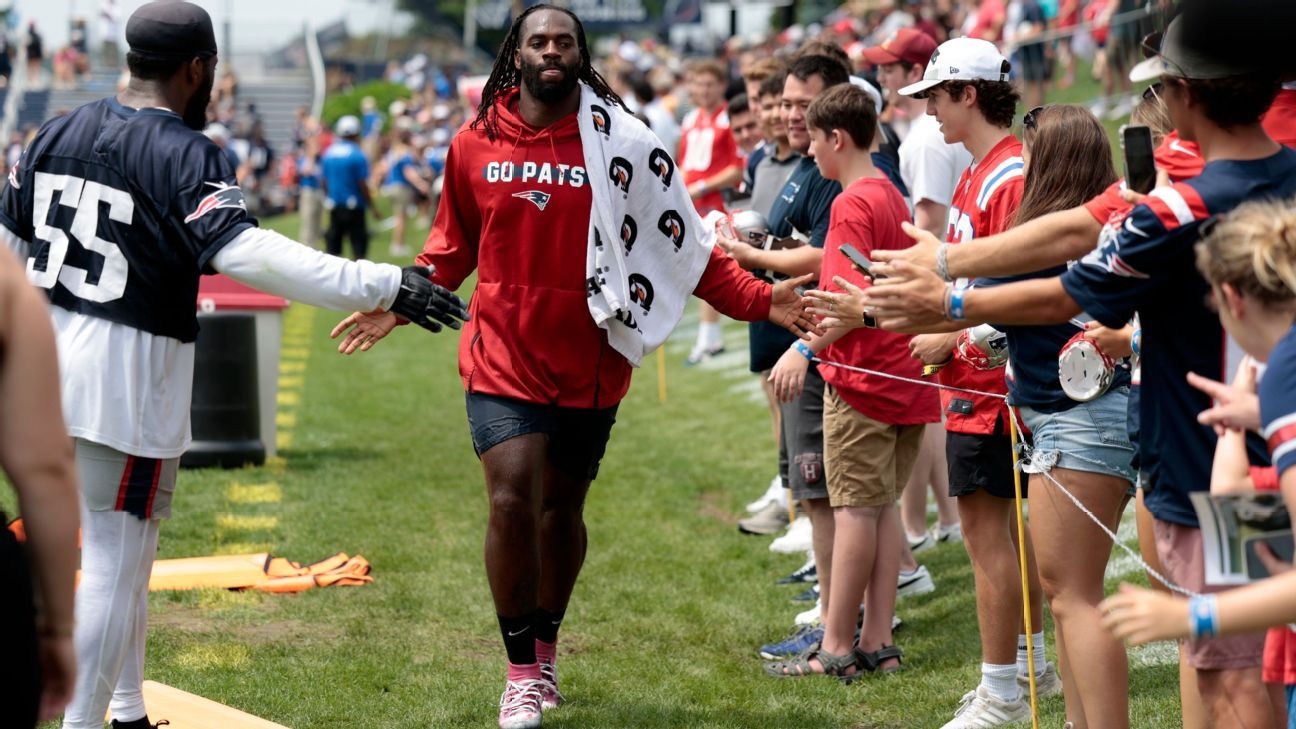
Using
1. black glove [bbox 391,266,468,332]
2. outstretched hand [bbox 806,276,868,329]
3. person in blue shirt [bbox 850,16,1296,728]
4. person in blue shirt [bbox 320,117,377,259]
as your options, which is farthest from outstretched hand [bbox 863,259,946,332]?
person in blue shirt [bbox 320,117,377,259]

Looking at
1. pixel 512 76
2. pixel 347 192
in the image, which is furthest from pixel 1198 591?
pixel 347 192

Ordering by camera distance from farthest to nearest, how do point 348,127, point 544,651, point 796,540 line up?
point 348,127, point 796,540, point 544,651

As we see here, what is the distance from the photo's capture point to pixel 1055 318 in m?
3.43

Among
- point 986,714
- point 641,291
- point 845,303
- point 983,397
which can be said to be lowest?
point 986,714

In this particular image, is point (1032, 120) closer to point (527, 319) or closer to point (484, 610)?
point (527, 319)

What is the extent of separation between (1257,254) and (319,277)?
2.39 meters

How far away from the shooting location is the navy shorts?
5.07 meters

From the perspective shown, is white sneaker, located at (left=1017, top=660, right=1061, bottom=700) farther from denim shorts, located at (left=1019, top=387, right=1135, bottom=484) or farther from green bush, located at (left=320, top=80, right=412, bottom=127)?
green bush, located at (left=320, top=80, right=412, bottom=127)

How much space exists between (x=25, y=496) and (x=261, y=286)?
1557 mm

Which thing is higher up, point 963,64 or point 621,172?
point 963,64

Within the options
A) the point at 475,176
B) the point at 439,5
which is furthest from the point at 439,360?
the point at 439,5

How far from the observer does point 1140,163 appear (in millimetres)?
3346

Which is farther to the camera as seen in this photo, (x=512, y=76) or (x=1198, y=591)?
(x=512, y=76)

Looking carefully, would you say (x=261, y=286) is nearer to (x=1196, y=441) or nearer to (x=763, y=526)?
(x=1196, y=441)
